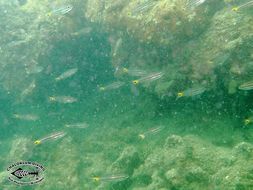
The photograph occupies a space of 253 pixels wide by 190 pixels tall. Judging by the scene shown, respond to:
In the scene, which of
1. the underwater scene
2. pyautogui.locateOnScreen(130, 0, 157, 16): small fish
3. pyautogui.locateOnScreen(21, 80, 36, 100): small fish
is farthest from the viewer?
pyautogui.locateOnScreen(21, 80, 36, 100): small fish

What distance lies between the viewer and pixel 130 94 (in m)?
12.4

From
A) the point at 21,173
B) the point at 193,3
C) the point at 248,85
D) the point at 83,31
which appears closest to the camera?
the point at 248,85

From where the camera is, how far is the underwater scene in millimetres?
8102

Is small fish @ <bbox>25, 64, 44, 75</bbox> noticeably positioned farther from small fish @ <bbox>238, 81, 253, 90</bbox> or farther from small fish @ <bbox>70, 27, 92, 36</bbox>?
small fish @ <bbox>238, 81, 253, 90</bbox>

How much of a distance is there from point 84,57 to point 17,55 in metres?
Result: 3.11

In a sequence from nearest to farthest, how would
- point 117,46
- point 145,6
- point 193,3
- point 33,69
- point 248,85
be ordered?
point 248,85
point 193,3
point 145,6
point 117,46
point 33,69

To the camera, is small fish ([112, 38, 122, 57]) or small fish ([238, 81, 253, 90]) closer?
small fish ([238, 81, 253, 90])

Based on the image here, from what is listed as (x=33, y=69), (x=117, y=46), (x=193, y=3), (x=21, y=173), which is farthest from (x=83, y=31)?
(x=21, y=173)

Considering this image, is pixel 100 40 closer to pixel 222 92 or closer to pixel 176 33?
pixel 176 33

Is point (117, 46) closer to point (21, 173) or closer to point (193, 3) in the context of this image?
point (193, 3)

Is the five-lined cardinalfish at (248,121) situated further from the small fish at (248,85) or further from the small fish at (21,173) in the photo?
the small fish at (21,173)

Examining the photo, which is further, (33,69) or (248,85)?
(33,69)

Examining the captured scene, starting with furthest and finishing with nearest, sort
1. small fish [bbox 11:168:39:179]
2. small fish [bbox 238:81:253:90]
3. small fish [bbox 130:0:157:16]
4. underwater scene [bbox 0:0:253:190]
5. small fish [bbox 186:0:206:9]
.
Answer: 1. small fish [bbox 11:168:39:179]
2. small fish [bbox 130:0:157:16]
3. small fish [bbox 186:0:206:9]
4. underwater scene [bbox 0:0:253:190]
5. small fish [bbox 238:81:253:90]

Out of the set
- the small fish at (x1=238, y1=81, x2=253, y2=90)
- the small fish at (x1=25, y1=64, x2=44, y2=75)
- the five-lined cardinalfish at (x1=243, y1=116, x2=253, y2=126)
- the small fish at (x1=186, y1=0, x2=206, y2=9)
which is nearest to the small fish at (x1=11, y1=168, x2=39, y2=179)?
the small fish at (x1=25, y1=64, x2=44, y2=75)
